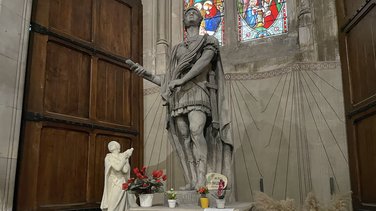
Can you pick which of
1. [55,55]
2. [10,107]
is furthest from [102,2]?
[10,107]

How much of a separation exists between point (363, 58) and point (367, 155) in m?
1.00

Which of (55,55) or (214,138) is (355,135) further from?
(55,55)

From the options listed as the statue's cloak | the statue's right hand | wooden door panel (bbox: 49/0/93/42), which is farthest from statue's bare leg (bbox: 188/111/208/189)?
wooden door panel (bbox: 49/0/93/42)

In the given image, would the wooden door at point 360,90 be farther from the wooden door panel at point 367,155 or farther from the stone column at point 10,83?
the stone column at point 10,83

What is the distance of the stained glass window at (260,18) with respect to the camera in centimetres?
590

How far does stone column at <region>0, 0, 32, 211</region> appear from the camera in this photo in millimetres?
3766

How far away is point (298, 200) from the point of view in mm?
4977

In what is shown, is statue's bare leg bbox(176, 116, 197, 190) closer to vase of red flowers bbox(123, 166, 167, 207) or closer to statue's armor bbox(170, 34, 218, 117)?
statue's armor bbox(170, 34, 218, 117)

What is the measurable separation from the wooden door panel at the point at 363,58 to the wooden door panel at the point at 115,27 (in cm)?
311

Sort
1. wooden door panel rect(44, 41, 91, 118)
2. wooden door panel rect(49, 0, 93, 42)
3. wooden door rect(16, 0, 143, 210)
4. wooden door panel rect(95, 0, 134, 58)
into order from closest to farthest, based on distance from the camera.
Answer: wooden door rect(16, 0, 143, 210) → wooden door panel rect(44, 41, 91, 118) → wooden door panel rect(49, 0, 93, 42) → wooden door panel rect(95, 0, 134, 58)

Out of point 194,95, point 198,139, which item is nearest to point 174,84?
point 194,95

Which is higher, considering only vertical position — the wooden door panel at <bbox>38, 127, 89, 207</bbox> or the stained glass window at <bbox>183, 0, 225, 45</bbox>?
the stained glass window at <bbox>183, 0, 225, 45</bbox>

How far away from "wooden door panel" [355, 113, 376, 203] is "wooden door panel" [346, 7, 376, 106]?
272 mm

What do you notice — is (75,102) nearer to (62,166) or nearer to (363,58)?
(62,166)
